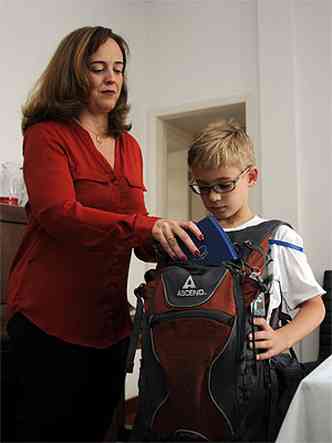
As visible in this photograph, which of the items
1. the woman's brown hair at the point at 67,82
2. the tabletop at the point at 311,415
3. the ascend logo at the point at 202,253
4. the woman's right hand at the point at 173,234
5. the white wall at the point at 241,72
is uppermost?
the white wall at the point at 241,72

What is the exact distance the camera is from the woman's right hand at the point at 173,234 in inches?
42.7

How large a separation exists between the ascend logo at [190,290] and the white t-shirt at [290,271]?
0.27m

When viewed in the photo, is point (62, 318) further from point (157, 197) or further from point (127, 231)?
point (157, 197)

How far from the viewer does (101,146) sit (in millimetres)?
1308

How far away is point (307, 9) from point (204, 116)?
1104 millimetres

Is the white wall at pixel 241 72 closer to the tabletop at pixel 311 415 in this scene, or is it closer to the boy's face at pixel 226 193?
the boy's face at pixel 226 193

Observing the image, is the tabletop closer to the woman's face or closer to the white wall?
the woman's face

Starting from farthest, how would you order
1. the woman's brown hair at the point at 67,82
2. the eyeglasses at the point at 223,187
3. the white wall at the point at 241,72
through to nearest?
1. the white wall at the point at 241,72
2. the eyeglasses at the point at 223,187
3. the woman's brown hair at the point at 67,82

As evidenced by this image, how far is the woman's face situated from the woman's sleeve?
0.19 m

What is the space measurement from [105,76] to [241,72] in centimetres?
281

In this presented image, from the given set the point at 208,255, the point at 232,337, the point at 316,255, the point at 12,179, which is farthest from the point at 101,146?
the point at 316,255

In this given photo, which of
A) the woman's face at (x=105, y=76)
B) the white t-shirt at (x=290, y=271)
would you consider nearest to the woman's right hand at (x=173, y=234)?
the white t-shirt at (x=290, y=271)

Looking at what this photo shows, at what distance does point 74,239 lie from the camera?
112cm

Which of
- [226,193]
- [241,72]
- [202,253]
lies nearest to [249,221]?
[226,193]
